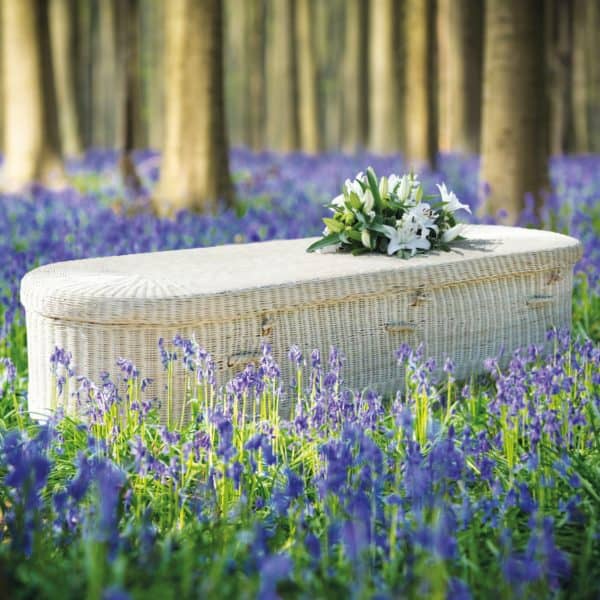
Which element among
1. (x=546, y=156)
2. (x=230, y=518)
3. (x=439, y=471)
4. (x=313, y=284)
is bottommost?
(x=230, y=518)

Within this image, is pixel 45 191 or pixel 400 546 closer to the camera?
A: pixel 400 546

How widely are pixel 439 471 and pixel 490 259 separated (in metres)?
2.14

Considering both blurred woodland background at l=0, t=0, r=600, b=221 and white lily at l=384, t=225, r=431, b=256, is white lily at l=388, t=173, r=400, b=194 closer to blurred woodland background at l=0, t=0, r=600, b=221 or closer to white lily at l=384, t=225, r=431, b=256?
white lily at l=384, t=225, r=431, b=256

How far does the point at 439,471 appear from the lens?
2.57 meters

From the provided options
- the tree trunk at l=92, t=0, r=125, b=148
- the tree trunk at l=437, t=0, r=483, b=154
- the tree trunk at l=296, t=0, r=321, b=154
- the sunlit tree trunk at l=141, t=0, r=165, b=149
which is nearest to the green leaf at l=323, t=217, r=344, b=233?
the tree trunk at l=437, t=0, r=483, b=154

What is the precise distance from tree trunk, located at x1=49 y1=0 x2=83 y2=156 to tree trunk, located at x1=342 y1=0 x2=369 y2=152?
5.54 metres

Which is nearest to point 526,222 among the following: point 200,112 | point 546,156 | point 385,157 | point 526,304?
point 546,156

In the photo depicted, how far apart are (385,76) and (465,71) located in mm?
1184

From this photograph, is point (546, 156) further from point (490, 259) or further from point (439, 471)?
point (439, 471)

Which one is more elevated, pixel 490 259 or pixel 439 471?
pixel 490 259

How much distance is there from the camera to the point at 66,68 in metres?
16.8

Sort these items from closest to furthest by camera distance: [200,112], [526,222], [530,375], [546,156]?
[530,375]
[526,222]
[546,156]
[200,112]

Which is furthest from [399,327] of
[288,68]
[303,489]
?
[288,68]

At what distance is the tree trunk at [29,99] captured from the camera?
10641mm
